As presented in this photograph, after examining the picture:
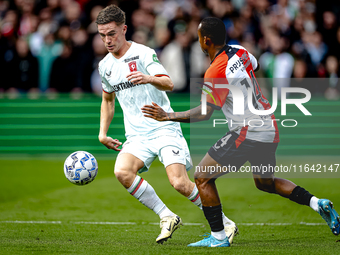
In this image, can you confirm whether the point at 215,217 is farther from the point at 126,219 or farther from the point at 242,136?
the point at 126,219

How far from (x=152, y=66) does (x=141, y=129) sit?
32.4 inches

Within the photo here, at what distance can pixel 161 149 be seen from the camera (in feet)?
21.5

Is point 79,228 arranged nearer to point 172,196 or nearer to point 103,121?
point 103,121

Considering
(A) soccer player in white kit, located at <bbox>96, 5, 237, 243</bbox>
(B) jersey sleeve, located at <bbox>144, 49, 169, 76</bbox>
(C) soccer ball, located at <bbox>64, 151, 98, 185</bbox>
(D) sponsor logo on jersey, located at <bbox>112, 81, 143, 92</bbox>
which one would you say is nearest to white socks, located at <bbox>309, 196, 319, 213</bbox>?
(A) soccer player in white kit, located at <bbox>96, 5, 237, 243</bbox>

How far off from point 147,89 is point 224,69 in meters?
1.31

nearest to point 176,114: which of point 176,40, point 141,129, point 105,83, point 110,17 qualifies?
point 141,129

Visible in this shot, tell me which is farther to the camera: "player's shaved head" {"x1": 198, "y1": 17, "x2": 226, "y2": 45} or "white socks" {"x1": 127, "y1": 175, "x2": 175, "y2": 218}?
"white socks" {"x1": 127, "y1": 175, "x2": 175, "y2": 218}

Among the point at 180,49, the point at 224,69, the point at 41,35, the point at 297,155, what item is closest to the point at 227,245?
the point at 224,69

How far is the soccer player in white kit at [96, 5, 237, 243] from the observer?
249 inches

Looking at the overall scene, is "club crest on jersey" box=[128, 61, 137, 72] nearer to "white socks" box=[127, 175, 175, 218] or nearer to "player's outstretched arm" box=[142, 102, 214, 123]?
"player's outstretched arm" box=[142, 102, 214, 123]

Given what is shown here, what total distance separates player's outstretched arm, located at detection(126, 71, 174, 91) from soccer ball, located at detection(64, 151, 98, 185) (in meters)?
1.55

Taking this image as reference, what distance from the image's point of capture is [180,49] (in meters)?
12.7

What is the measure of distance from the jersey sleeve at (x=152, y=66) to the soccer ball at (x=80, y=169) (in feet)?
4.91

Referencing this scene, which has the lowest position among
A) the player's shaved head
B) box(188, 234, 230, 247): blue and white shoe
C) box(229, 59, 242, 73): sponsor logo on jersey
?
box(188, 234, 230, 247): blue and white shoe
